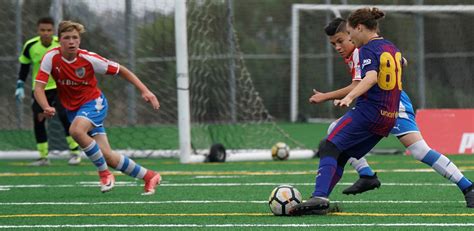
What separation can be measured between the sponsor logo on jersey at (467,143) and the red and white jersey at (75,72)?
6491mm

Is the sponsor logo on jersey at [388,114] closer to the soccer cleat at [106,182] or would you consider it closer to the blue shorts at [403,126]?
the blue shorts at [403,126]

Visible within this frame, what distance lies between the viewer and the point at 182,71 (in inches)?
544

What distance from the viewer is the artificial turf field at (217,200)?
24.2 ft

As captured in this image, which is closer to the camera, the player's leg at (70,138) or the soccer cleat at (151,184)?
the soccer cleat at (151,184)

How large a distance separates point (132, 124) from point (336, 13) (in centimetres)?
569

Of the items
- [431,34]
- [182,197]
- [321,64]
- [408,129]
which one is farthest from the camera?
[321,64]

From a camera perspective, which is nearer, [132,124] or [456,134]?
[456,134]

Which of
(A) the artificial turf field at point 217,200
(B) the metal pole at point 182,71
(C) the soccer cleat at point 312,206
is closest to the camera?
(A) the artificial turf field at point 217,200

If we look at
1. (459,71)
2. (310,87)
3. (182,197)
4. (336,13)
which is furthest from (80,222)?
(310,87)

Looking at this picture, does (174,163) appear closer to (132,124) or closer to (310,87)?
(132,124)

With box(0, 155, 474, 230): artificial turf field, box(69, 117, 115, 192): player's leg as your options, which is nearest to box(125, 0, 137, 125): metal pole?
box(0, 155, 474, 230): artificial turf field

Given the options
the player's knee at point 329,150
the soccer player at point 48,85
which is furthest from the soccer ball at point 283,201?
the soccer player at point 48,85

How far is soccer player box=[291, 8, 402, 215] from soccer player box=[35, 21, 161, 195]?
2491 mm

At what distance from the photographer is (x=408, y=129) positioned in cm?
856
